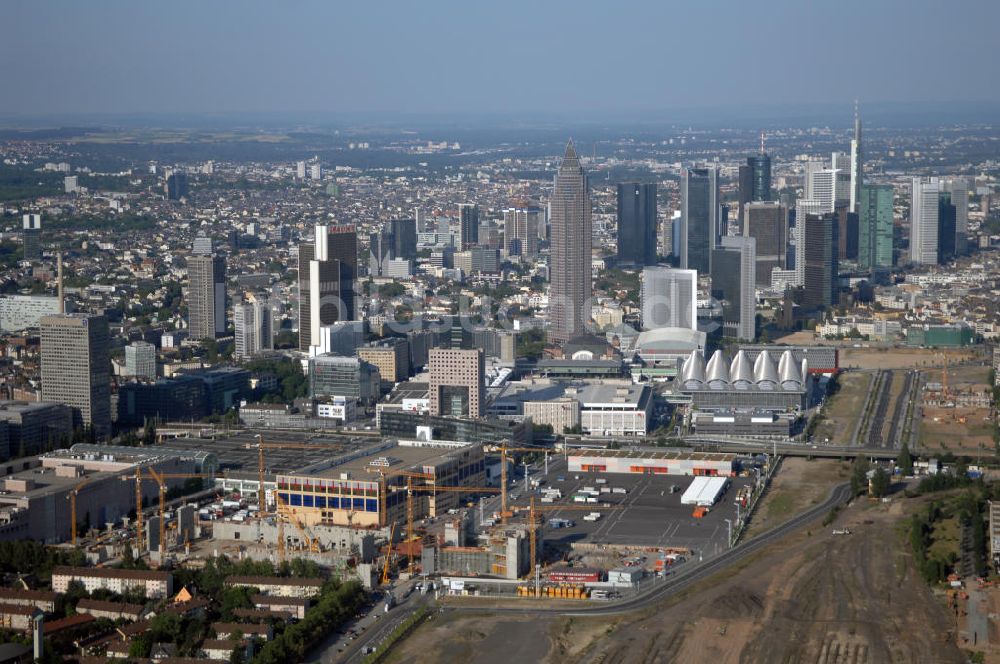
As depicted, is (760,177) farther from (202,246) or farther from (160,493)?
(160,493)

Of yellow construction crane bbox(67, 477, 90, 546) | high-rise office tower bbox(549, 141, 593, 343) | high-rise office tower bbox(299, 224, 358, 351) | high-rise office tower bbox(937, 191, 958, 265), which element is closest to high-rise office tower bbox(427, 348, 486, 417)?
yellow construction crane bbox(67, 477, 90, 546)

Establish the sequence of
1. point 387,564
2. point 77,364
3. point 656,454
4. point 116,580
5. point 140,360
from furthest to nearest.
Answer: point 140,360
point 77,364
point 656,454
point 387,564
point 116,580

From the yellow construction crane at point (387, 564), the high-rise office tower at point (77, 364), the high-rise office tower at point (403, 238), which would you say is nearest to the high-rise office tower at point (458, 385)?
the high-rise office tower at point (77, 364)

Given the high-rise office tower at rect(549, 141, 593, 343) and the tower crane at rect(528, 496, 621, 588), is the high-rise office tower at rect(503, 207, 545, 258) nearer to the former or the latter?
the high-rise office tower at rect(549, 141, 593, 343)

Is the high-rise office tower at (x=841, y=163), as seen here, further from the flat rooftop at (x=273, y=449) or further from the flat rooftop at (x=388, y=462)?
the flat rooftop at (x=388, y=462)

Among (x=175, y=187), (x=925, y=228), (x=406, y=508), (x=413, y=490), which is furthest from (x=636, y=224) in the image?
(x=406, y=508)

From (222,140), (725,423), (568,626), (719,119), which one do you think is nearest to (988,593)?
(568,626)
